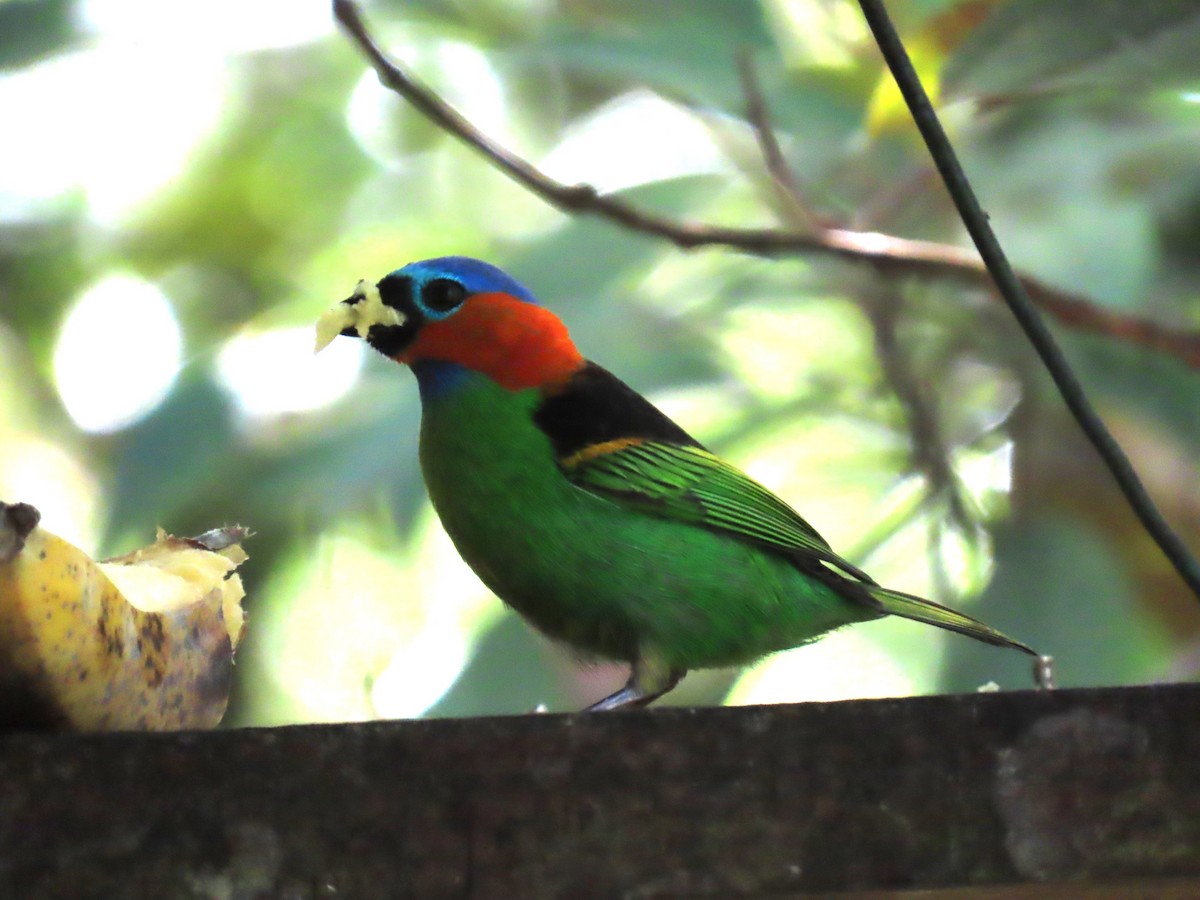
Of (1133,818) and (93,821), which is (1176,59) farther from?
(93,821)

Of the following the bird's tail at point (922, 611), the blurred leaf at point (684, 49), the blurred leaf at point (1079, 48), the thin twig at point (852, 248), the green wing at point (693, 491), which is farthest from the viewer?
the blurred leaf at point (684, 49)

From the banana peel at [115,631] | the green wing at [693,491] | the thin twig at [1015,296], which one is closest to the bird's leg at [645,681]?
the green wing at [693,491]

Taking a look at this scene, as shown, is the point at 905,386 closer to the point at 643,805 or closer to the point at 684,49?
the point at 684,49

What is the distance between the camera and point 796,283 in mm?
4531

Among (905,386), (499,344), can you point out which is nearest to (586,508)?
(499,344)

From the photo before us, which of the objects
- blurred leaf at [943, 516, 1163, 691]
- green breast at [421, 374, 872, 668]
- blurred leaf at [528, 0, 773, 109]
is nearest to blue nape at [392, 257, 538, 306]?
green breast at [421, 374, 872, 668]

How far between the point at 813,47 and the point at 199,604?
122 inches

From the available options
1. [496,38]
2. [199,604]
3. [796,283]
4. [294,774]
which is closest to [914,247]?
[796,283]

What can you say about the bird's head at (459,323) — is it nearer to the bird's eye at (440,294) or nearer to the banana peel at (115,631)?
the bird's eye at (440,294)

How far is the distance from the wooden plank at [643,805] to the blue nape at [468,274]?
45.6 inches

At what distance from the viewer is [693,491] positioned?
2.42 meters

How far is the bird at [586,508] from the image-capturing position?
7.35 feet

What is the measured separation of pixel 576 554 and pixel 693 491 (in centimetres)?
27

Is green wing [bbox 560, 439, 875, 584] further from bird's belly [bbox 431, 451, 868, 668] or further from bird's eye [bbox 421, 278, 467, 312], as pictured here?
bird's eye [bbox 421, 278, 467, 312]
